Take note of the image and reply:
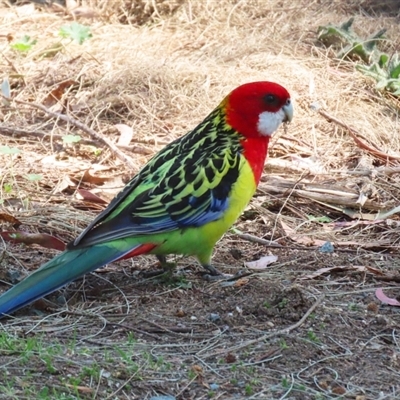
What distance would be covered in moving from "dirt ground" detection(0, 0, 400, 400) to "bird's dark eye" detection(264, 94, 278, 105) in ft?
2.89

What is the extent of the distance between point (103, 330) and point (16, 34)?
4887 mm

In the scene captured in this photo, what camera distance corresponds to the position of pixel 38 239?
4.80m

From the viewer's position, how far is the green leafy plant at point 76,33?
7.91 m

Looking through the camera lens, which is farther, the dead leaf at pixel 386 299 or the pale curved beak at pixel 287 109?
the pale curved beak at pixel 287 109

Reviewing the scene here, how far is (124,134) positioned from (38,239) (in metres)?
1.90

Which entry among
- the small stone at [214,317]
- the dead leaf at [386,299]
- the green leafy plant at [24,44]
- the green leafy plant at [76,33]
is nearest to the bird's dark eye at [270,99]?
the dead leaf at [386,299]

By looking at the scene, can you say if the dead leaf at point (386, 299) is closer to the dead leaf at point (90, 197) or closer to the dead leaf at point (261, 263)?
the dead leaf at point (261, 263)

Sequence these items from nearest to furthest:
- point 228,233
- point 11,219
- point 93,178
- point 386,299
A: 1. point 386,299
2. point 11,219
3. point 228,233
4. point 93,178

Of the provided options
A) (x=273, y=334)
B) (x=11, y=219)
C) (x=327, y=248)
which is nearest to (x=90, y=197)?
(x=11, y=219)

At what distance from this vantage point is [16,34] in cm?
825

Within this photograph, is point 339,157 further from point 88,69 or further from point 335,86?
point 88,69

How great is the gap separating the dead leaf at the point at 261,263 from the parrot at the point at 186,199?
0.83ft

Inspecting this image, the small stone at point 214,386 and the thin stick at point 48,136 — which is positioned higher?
the small stone at point 214,386

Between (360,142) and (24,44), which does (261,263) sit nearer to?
(360,142)
